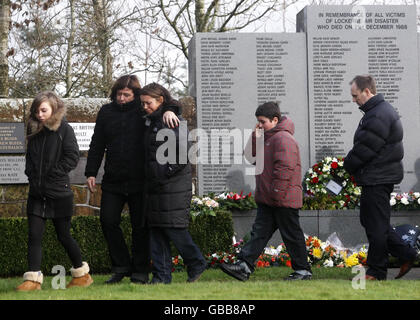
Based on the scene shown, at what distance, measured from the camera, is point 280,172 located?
544cm

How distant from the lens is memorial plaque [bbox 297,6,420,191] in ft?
28.9

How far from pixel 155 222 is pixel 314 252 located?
2.57 metres

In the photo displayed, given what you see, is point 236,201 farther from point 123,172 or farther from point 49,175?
point 49,175

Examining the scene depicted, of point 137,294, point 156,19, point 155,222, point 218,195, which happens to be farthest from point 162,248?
point 156,19

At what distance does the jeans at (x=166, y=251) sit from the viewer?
5.13 meters

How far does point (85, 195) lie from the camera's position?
8367 millimetres

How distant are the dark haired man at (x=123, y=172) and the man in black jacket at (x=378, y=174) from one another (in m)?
1.94

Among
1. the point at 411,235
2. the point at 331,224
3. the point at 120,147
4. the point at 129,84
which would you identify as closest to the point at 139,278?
the point at 120,147

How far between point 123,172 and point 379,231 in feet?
7.54

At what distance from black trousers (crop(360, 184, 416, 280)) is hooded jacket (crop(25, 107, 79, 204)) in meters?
2.61

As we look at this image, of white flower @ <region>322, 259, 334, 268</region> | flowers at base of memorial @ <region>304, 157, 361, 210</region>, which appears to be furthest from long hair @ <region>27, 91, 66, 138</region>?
flowers at base of memorial @ <region>304, 157, 361, 210</region>

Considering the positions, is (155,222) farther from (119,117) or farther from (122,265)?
(119,117)

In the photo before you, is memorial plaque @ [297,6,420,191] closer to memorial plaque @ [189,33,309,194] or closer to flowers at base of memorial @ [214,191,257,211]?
memorial plaque @ [189,33,309,194]

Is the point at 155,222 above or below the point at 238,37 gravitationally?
below
